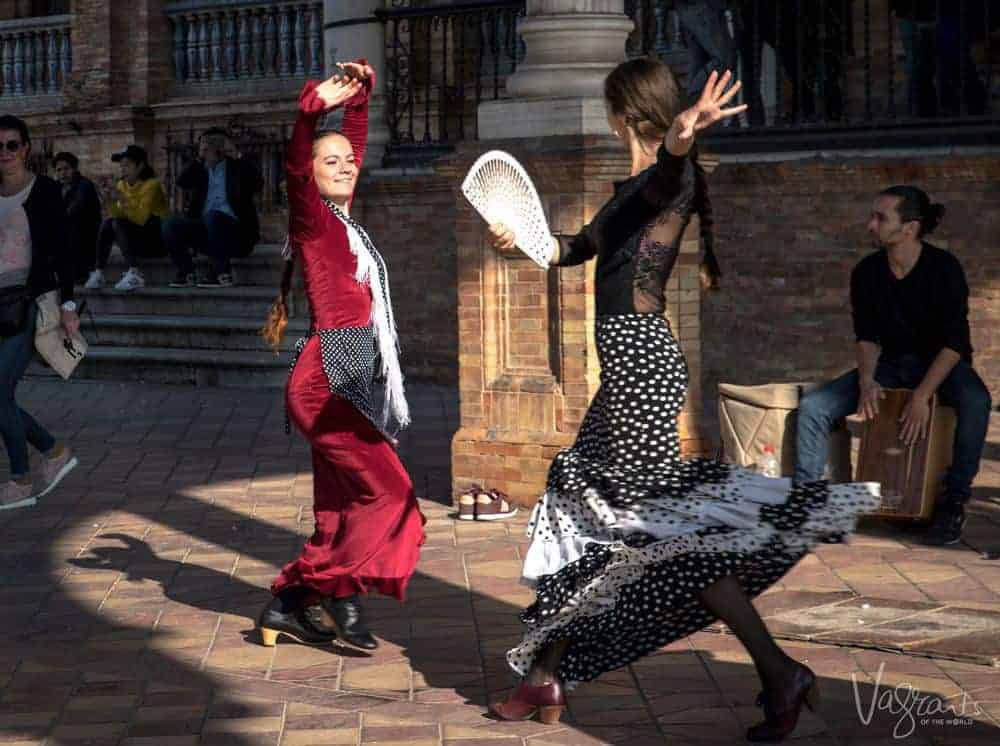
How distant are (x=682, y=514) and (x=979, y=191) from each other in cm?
725

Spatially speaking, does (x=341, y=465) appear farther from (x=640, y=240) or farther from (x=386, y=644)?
(x=640, y=240)

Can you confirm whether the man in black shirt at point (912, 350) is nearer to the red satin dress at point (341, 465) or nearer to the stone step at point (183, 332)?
the red satin dress at point (341, 465)

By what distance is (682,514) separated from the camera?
16.9 feet

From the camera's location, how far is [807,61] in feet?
44.1

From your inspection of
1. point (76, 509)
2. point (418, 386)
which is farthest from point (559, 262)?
point (418, 386)

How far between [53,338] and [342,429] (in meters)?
3.69

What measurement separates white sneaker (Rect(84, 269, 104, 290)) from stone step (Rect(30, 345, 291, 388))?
3.14 feet

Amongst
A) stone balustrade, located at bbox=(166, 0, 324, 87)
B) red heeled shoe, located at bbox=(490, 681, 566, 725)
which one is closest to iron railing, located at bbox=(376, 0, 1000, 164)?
stone balustrade, located at bbox=(166, 0, 324, 87)

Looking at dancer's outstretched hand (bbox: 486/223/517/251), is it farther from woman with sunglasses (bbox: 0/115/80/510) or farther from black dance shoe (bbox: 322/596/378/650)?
woman with sunglasses (bbox: 0/115/80/510)

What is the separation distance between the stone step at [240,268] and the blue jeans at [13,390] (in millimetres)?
6091

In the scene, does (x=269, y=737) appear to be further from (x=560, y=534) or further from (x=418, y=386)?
(x=418, y=386)

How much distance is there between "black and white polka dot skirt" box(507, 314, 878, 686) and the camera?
16.8 ft

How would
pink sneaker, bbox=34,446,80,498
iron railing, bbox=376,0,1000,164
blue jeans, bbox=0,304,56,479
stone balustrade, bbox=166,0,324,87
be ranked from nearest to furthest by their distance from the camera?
blue jeans, bbox=0,304,56,479, pink sneaker, bbox=34,446,80,498, iron railing, bbox=376,0,1000,164, stone balustrade, bbox=166,0,324,87

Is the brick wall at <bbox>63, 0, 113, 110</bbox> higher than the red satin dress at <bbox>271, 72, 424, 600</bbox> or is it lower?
higher
